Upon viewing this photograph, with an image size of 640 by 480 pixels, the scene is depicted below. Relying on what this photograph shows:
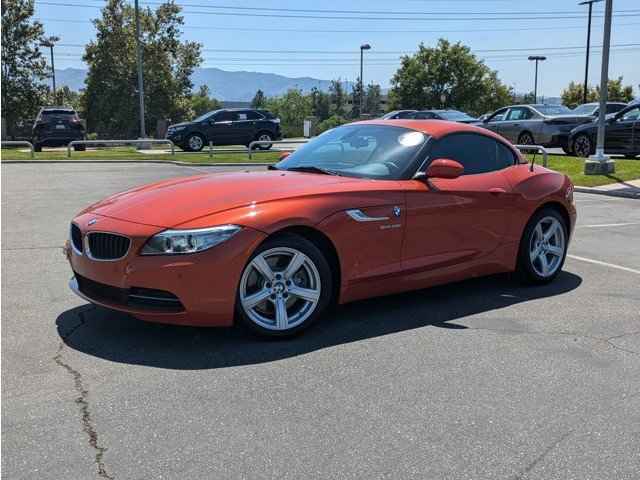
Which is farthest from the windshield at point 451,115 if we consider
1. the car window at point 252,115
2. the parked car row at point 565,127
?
the car window at point 252,115

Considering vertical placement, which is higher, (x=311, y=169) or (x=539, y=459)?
(x=311, y=169)

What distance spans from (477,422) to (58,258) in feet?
16.8

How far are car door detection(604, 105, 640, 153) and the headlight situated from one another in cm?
1659

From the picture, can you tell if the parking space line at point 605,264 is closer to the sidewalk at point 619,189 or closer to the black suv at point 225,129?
the sidewalk at point 619,189

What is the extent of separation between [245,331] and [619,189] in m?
11.6

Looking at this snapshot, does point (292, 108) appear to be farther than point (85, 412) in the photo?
Yes

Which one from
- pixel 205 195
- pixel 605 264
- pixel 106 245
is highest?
pixel 205 195

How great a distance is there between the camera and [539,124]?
20.8m

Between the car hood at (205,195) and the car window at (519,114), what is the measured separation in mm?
17707

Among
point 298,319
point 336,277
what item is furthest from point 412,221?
point 298,319

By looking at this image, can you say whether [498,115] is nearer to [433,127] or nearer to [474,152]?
[474,152]

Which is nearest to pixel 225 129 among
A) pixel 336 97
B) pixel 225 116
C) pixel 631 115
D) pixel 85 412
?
pixel 225 116

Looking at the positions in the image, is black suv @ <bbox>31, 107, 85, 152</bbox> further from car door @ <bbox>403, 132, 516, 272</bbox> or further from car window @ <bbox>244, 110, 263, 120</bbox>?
car door @ <bbox>403, 132, 516, 272</bbox>

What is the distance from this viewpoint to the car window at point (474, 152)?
5586 mm
